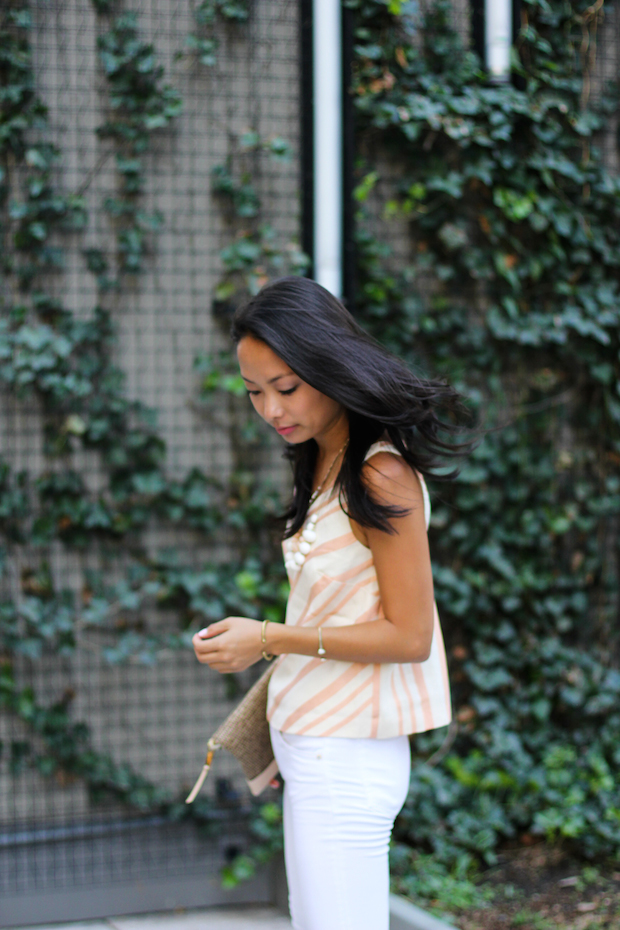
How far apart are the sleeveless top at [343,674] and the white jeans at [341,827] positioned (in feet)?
0.11

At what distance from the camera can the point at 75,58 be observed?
2512 mm

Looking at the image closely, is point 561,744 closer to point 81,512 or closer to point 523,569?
point 523,569

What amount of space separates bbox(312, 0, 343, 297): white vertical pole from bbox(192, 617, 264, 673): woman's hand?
1533mm

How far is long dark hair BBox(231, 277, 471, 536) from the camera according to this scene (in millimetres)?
1171

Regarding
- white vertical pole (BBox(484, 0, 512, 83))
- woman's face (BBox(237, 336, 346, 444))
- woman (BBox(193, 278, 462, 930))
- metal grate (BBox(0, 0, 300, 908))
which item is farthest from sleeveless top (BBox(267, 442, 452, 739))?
white vertical pole (BBox(484, 0, 512, 83))

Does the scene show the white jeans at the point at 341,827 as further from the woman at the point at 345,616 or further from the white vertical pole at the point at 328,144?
the white vertical pole at the point at 328,144

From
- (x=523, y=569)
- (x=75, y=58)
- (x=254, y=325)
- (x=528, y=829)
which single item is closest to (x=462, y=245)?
(x=523, y=569)

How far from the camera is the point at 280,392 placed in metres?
1.21

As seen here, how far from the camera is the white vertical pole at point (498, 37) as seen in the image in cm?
267

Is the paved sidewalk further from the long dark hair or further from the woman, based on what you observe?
the long dark hair

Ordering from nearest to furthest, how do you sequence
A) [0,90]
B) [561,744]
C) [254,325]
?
[254,325], [0,90], [561,744]

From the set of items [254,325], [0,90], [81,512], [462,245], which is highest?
[0,90]

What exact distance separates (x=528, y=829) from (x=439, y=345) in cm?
165

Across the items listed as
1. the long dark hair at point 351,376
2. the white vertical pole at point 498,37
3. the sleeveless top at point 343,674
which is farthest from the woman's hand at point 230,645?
the white vertical pole at point 498,37
